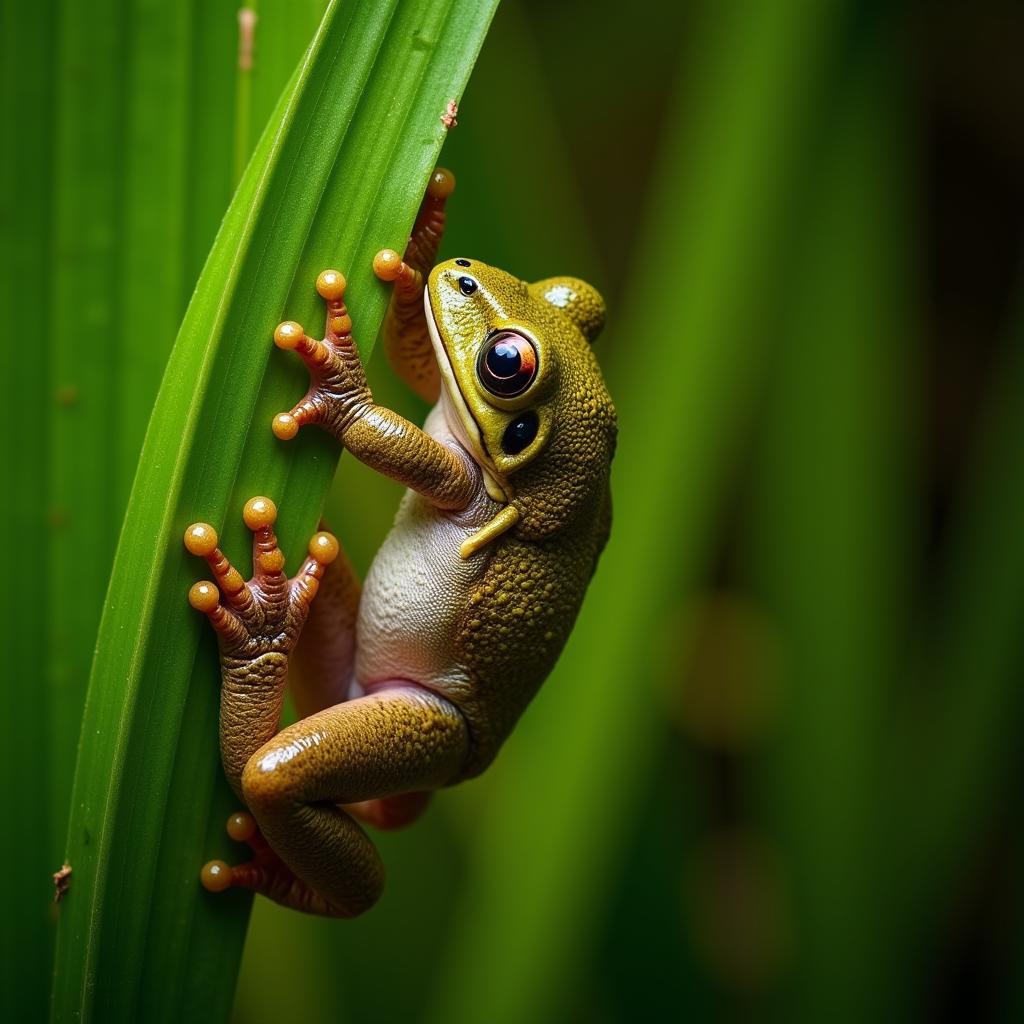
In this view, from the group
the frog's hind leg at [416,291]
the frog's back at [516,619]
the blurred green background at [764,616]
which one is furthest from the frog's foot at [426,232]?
the blurred green background at [764,616]

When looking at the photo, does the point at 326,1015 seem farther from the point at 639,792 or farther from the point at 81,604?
the point at 81,604

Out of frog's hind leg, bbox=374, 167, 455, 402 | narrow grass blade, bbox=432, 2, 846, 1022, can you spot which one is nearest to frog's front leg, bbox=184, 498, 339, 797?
frog's hind leg, bbox=374, 167, 455, 402

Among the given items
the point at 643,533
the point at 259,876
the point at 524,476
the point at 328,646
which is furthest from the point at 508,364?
the point at 643,533

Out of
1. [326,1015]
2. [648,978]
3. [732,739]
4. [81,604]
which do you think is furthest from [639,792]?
[81,604]

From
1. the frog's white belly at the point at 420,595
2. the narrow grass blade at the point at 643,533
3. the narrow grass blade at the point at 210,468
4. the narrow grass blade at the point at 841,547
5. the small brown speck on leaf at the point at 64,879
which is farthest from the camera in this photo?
the narrow grass blade at the point at 841,547

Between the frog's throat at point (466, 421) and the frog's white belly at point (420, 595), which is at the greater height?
the frog's throat at point (466, 421)

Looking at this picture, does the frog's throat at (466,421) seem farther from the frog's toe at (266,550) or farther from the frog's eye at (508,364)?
the frog's toe at (266,550)
